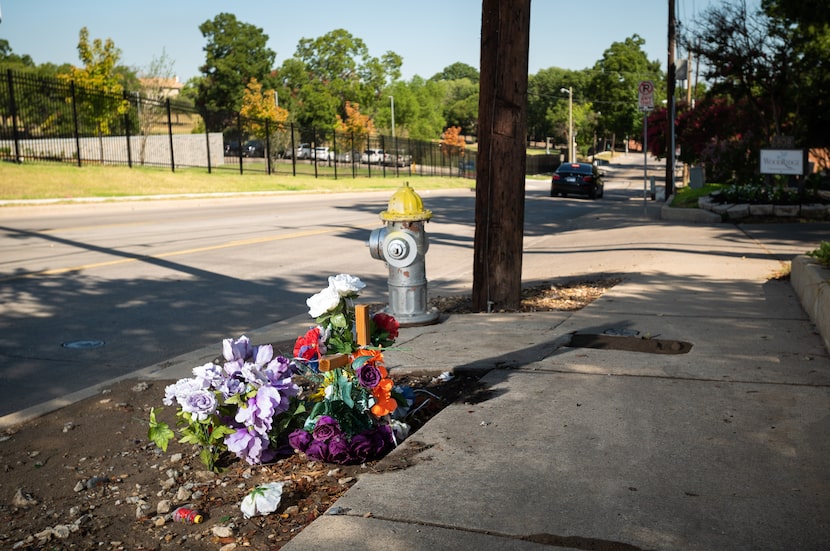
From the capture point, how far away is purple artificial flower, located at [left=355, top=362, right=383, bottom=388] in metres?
3.99

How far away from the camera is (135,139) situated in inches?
1797

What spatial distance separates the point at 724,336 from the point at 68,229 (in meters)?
13.2

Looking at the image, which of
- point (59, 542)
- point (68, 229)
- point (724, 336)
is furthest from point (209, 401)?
point (68, 229)

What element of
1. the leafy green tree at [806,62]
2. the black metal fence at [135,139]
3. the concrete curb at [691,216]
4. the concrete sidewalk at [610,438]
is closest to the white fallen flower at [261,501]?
the concrete sidewalk at [610,438]

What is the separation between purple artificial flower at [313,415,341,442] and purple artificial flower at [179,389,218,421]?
513 mm

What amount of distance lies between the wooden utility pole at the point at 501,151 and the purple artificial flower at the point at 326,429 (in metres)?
3.92

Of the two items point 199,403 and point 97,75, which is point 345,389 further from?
point 97,75

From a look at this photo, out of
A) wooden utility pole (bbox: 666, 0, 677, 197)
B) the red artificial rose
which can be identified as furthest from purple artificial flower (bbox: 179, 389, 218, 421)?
wooden utility pole (bbox: 666, 0, 677, 197)

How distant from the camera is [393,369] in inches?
219

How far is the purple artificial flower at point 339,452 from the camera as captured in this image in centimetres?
390

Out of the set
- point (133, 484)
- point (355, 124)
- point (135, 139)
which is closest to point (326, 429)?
point (133, 484)

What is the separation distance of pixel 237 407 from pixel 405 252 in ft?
9.95

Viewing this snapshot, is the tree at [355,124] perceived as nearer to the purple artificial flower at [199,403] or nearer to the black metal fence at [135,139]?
the black metal fence at [135,139]

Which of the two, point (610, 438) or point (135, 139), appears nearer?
point (610, 438)
